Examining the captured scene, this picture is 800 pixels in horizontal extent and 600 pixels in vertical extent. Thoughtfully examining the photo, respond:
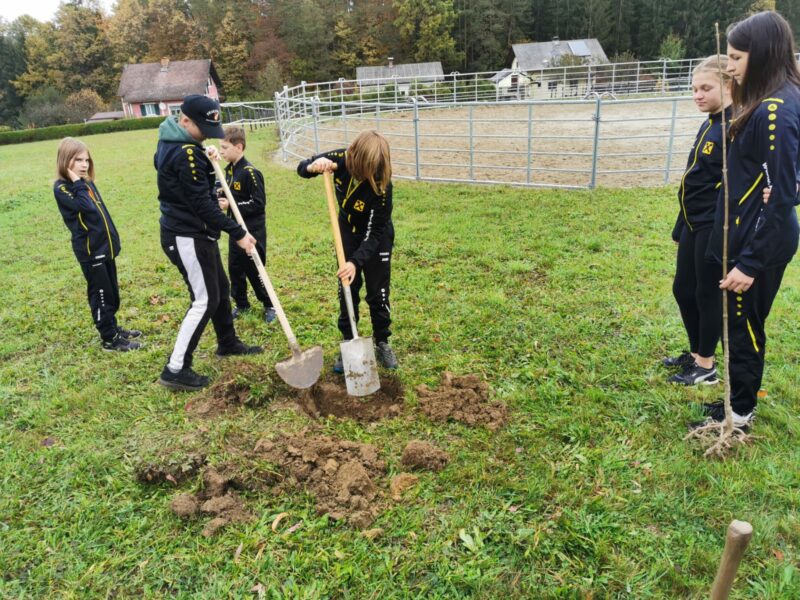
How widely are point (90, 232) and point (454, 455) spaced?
3.41m

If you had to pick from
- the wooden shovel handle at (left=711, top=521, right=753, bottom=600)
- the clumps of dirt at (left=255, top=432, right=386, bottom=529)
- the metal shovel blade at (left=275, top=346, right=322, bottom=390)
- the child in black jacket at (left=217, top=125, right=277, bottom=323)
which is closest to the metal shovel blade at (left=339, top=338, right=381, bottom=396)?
Result: the metal shovel blade at (left=275, top=346, right=322, bottom=390)

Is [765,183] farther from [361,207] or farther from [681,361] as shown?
[361,207]

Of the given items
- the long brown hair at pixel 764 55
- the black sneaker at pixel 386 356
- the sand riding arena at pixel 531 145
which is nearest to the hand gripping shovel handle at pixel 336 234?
the black sneaker at pixel 386 356

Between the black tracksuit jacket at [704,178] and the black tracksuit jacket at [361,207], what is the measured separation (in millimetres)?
1889

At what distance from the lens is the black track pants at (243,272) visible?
5055 mm

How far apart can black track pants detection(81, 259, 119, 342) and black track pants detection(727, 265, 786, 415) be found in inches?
179

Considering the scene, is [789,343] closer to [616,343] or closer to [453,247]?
[616,343]

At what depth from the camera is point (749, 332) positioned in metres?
2.94

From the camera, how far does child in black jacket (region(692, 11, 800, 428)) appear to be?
100 inches

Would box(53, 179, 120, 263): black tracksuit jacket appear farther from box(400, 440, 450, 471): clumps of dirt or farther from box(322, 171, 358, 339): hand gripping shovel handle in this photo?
box(400, 440, 450, 471): clumps of dirt

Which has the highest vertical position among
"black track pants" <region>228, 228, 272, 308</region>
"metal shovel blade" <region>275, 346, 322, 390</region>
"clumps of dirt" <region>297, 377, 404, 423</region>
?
"black track pants" <region>228, 228, 272, 308</region>

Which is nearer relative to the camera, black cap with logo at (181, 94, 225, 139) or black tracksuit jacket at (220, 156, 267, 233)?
black cap with logo at (181, 94, 225, 139)

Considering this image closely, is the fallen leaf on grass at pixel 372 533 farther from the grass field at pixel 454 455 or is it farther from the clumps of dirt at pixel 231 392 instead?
the clumps of dirt at pixel 231 392

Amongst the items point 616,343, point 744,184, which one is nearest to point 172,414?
point 616,343
